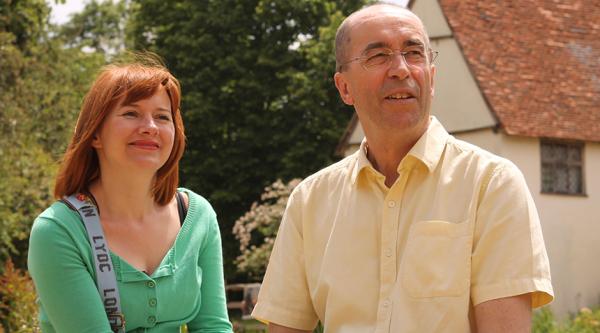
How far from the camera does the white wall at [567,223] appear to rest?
21516 mm

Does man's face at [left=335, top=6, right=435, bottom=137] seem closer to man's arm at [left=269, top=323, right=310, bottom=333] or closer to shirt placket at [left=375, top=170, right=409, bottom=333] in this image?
shirt placket at [left=375, top=170, right=409, bottom=333]

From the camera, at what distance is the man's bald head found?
3.73 metres

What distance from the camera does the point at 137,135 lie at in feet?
13.3

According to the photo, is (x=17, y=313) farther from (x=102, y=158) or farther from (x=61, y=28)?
(x=61, y=28)

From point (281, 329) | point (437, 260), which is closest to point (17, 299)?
point (281, 329)

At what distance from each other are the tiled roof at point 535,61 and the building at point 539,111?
28 millimetres

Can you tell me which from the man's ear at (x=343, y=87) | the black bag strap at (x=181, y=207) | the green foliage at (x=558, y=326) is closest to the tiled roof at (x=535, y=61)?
the green foliage at (x=558, y=326)

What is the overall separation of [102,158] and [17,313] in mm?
6783

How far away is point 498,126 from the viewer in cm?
2105

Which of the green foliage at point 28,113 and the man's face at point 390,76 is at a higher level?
the man's face at point 390,76

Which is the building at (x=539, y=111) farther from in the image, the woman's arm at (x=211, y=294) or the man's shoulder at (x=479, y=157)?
the man's shoulder at (x=479, y=157)

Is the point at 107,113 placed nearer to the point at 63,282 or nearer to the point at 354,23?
the point at 63,282

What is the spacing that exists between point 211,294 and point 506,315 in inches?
53.3

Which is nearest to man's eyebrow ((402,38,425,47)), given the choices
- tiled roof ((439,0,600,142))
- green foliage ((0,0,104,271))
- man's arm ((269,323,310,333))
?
man's arm ((269,323,310,333))
